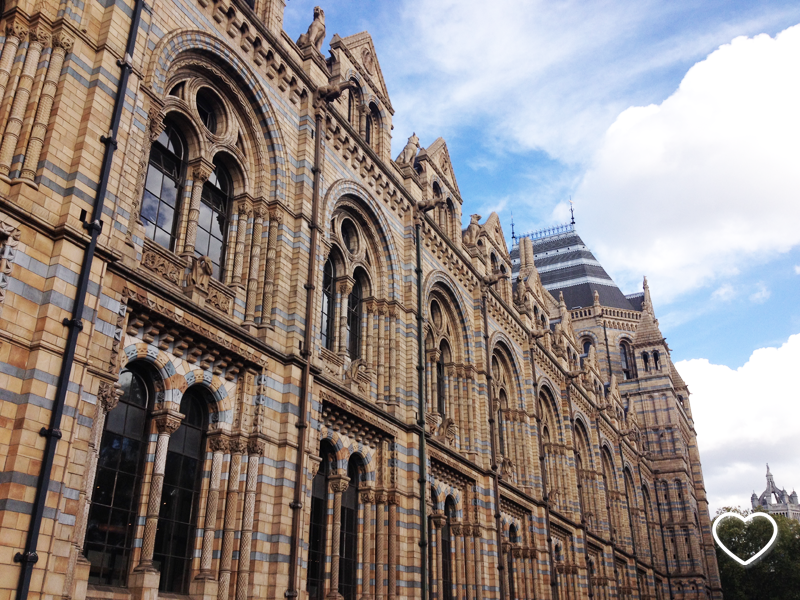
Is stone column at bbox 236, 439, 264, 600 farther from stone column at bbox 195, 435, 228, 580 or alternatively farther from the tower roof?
the tower roof

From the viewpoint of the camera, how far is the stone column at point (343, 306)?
21391 mm

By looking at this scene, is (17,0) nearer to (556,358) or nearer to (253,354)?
(253,354)

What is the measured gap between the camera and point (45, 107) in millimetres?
12633

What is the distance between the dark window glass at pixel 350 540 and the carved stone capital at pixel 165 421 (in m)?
7.14

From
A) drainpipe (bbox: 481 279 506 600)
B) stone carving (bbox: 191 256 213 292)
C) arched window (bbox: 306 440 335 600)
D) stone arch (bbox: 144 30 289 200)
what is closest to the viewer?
stone arch (bbox: 144 30 289 200)

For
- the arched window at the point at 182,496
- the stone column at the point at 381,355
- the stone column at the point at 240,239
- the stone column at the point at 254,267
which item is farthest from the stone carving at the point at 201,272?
A: the stone column at the point at 381,355

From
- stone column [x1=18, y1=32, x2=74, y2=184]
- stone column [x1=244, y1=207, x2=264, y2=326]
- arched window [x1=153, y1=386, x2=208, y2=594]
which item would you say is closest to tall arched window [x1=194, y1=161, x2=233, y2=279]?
stone column [x1=244, y1=207, x2=264, y2=326]

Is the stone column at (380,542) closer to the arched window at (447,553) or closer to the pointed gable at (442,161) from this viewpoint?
the arched window at (447,553)

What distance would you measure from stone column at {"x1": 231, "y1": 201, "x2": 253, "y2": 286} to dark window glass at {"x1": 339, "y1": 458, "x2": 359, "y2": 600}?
21.4 ft

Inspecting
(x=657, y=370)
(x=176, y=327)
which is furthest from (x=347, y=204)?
(x=657, y=370)

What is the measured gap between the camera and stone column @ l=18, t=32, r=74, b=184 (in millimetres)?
12078

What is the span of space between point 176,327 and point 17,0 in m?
6.33

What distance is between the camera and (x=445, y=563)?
2539 cm

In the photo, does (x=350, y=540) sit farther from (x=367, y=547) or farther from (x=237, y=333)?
(x=237, y=333)
